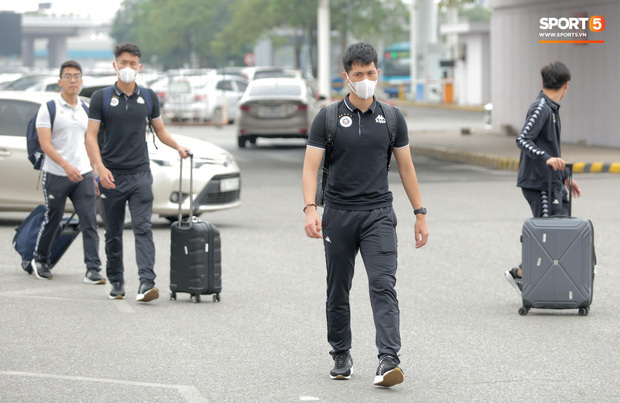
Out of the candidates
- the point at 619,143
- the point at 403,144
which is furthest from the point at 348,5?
the point at 403,144

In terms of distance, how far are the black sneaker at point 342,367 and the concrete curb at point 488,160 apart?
1417 centimetres

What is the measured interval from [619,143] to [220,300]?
56.7ft

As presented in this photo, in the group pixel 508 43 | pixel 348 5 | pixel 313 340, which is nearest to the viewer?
pixel 313 340

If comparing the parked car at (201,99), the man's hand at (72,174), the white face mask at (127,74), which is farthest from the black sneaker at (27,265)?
the parked car at (201,99)

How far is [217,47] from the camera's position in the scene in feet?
315

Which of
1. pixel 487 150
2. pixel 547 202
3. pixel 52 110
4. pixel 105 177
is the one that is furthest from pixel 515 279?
pixel 487 150

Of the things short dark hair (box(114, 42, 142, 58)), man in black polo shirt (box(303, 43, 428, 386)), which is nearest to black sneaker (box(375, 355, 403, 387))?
man in black polo shirt (box(303, 43, 428, 386))

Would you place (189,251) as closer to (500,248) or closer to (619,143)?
(500,248)

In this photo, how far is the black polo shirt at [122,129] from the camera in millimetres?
8875

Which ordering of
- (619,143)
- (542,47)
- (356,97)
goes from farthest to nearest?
(542,47) < (619,143) < (356,97)

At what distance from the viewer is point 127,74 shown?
8.79 meters

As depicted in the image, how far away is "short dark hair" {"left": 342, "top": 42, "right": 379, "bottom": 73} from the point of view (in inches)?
246

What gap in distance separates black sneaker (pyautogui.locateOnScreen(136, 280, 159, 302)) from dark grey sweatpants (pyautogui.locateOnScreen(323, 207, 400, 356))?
2.61 meters

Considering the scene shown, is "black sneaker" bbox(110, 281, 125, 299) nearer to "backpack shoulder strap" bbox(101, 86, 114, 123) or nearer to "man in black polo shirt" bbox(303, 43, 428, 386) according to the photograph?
"backpack shoulder strap" bbox(101, 86, 114, 123)
